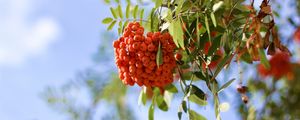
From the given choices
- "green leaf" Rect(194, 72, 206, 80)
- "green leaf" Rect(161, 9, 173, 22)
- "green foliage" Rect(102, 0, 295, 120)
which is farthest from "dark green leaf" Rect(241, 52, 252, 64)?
"green leaf" Rect(161, 9, 173, 22)

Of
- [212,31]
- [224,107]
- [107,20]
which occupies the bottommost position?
[224,107]

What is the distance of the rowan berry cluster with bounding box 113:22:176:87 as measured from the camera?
119 centimetres

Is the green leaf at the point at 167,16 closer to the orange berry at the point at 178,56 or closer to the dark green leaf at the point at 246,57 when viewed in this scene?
the orange berry at the point at 178,56

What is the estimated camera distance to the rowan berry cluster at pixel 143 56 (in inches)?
46.9

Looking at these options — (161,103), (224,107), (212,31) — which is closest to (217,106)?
(224,107)

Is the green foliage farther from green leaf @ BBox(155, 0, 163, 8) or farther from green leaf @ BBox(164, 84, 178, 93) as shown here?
green leaf @ BBox(164, 84, 178, 93)

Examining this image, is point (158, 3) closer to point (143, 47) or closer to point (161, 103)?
point (143, 47)

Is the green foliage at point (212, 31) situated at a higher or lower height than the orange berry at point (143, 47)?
lower

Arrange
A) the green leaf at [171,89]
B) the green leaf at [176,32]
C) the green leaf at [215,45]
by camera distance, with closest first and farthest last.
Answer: the green leaf at [176,32], the green leaf at [215,45], the green leaf at [171,89]

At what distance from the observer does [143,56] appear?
3.91 feet

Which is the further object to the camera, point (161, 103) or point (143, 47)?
point (161, 103)

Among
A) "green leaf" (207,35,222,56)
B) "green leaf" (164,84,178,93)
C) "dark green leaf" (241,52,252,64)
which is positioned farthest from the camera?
"green leaf" (164,84,178,93)

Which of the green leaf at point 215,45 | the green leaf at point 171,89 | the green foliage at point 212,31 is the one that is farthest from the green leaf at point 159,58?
the green leaf at point 171,89

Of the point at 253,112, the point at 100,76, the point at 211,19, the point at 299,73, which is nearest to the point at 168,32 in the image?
the point at 211,19
